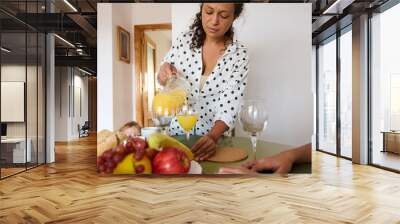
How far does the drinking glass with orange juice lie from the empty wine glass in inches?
24.7

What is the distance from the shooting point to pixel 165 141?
17.0 ft

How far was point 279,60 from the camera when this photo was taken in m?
5.36

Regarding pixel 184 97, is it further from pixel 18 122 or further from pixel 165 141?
pixel 18 122

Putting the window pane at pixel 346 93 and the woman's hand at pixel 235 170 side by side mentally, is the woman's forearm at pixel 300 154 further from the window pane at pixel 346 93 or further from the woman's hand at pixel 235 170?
the window pane at pixel 346 93

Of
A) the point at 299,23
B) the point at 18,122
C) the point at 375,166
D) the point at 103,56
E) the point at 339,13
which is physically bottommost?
the point at 375,166

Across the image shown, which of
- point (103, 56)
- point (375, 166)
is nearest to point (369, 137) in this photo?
point (375, 166)

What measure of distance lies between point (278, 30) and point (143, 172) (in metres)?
2.58

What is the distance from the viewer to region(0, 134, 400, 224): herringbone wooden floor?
3.46 metres

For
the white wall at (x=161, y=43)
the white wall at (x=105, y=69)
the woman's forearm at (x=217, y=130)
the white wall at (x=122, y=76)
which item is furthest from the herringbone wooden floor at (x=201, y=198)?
the white wall at (x=161, y=43)

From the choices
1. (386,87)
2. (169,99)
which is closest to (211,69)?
(169,99)

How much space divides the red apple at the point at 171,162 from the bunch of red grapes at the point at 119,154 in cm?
20

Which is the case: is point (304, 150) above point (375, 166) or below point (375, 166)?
above

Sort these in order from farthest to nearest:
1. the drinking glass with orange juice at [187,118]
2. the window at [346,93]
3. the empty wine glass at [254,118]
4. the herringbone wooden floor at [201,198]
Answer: the window at [346,93] < the empty wine glass at [254,118] < the drinking glass with orange juice at [187,118] < the herringbone wooden floor at [201,198]

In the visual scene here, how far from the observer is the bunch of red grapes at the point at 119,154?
5.23 m
